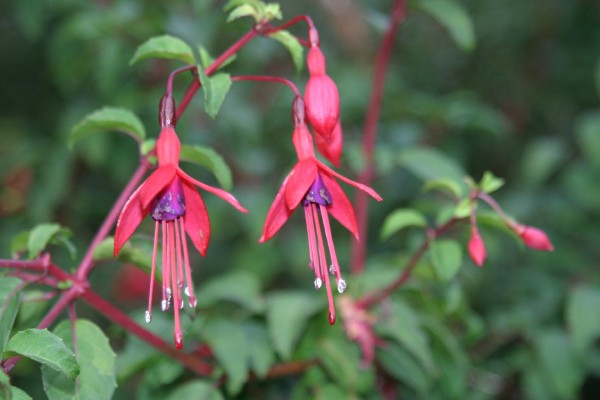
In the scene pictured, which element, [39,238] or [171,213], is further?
[39,238]

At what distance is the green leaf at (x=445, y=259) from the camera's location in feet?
4.00

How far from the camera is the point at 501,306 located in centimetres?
211

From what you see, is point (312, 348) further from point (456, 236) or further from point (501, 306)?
point (501, 306)

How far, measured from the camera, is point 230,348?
1.24 meters

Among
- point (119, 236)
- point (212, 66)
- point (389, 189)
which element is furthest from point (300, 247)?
point (119, 236)

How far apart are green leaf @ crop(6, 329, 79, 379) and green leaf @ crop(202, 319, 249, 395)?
0.37m

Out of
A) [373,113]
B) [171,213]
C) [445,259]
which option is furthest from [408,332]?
[171,213]

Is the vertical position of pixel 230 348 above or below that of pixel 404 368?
above

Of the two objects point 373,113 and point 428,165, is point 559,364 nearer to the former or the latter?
point 428,165

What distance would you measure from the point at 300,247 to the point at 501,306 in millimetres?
653

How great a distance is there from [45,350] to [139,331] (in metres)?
0.26

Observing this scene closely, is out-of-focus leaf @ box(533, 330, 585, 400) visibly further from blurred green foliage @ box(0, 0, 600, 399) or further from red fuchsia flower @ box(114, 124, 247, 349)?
red fuchsia flower @ box(114, 124, 247, 349)

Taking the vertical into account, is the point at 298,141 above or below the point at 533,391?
above

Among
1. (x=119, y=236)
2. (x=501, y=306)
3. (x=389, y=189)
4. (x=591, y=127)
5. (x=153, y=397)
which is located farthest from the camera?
(x=389, y=189)
